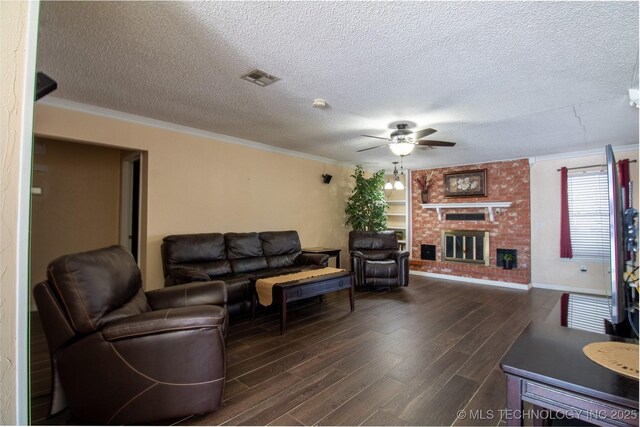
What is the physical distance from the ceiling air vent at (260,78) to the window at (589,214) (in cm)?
544

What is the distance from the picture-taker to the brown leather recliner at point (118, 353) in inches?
63.6

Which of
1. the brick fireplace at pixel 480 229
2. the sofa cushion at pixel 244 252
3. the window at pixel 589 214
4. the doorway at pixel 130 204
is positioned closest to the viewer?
Result: the sofa cushion at pixel 244 252

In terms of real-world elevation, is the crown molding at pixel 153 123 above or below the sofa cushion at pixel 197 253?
above

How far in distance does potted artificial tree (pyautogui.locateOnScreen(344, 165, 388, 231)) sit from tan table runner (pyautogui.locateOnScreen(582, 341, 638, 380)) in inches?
196

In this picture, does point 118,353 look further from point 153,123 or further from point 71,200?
point 71,200

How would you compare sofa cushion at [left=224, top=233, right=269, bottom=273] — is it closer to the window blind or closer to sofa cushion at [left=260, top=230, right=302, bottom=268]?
sofa cushion at [left=260, top=230, right=302, bottom=268]

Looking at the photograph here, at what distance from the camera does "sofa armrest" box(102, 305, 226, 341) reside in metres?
1.63

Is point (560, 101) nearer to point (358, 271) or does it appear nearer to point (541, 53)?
→ point (541, 53)

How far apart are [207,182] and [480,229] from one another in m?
5.25

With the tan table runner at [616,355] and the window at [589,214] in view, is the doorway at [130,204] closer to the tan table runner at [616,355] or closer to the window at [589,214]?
the tan table runner at [616,355]

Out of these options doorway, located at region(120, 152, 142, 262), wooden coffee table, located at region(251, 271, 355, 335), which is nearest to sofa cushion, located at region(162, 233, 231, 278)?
wooden coffee table, located at region(251, 271, 355, 335)

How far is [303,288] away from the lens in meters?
3.34

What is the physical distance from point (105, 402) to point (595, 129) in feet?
18.7

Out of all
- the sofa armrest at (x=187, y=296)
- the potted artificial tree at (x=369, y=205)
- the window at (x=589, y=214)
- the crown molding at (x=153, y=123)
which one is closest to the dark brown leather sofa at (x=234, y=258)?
the sofa armrest at (x=187, y=296)
